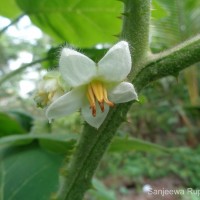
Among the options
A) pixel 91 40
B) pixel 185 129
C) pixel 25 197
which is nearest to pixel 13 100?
pixel 185 129

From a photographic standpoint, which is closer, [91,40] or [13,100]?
[91,40]

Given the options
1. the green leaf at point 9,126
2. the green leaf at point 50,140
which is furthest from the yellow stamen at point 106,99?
the green leaf at point 9,126

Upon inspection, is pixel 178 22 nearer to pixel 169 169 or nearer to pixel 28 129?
pixel 169 169

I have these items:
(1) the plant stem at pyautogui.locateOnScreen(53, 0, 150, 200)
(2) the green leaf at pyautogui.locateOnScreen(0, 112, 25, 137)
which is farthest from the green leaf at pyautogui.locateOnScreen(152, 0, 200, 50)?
(1) the plant stem at pyautogui.locateOnScreen(53, 0, 150, 200)

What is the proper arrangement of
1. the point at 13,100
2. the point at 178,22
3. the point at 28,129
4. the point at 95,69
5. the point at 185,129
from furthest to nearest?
the point at 185,129 < the point at 13,100 < the point at 178,22 < the point at 28,129 < the point at 95,69

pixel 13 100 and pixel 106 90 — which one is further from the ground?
pixel 106 90

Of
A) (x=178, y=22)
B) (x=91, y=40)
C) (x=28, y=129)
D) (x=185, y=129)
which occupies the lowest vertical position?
(x=185, y=129)

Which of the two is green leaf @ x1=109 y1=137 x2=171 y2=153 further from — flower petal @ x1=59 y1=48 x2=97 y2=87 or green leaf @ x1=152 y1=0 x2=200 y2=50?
green leaf @ x1=152 y1=0 x2=200 y2=50

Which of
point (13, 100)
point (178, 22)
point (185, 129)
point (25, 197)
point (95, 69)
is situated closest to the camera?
point (95, 69)
